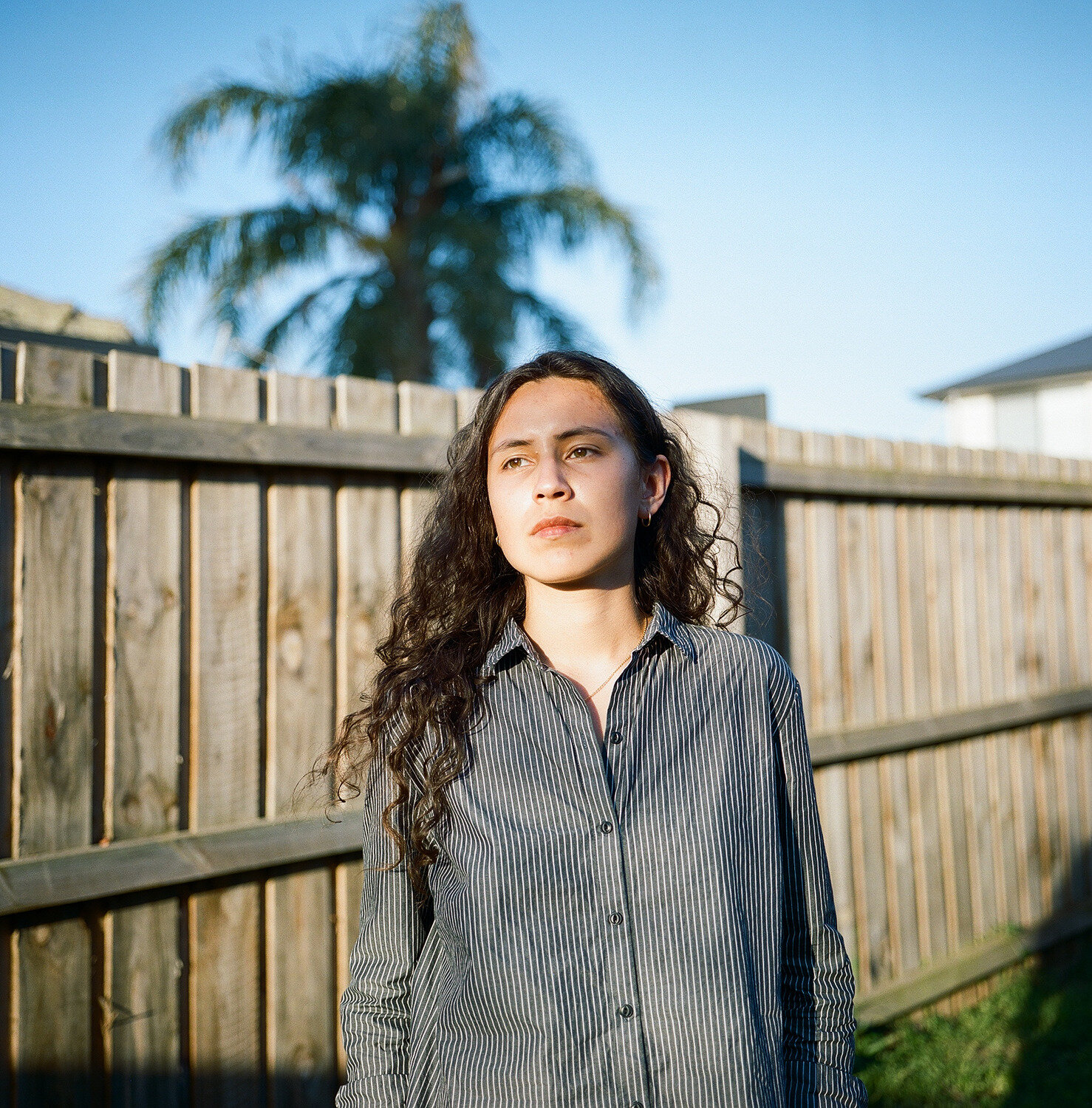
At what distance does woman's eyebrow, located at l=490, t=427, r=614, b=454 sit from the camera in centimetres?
172

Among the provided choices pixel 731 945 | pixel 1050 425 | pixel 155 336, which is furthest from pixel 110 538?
pixel 1050 425

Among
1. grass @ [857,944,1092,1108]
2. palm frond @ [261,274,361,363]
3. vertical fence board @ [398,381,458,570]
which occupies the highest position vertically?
palm frond @ [261,274,361,363]

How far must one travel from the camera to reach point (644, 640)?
171 cm

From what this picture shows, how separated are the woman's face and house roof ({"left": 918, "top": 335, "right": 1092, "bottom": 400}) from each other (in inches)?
866

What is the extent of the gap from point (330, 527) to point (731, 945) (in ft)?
5.48

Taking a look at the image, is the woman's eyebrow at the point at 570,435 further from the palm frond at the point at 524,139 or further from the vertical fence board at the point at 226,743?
the palm frond at the point at 524,139

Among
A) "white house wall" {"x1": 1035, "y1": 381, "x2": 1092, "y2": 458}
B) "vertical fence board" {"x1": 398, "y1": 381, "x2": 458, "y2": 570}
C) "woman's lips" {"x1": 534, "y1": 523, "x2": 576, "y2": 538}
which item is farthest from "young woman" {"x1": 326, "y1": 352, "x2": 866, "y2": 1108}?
"white house wall" {"x1": 1035, "y1": 381, "x2": 1092, "y2": 458}

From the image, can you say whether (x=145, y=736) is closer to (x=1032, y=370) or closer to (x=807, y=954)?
(x=807, y=954)

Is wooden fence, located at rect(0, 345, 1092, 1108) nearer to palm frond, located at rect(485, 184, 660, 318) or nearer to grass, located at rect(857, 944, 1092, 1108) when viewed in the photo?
grass, located at rect(857, 944, 1092, 1108)

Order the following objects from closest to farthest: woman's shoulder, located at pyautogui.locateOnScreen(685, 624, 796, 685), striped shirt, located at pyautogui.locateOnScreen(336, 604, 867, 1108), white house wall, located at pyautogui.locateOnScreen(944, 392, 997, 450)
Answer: striped shirt, located at pyautogui.locateOnScreen(336, 604, 867, 1108) < woman's shoulder, located at pyautogui.locateOnScreen(685, 624, 796, 685) < white house wall, located at pyautogui.locateOnScreen(944, 392, 997, 450)

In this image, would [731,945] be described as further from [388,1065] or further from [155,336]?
[155,336]

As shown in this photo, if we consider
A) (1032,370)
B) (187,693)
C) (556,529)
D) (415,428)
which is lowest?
(187,693)

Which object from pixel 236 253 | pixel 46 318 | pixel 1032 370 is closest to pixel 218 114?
pixel 236 253

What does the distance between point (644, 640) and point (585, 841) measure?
14.1 inches
